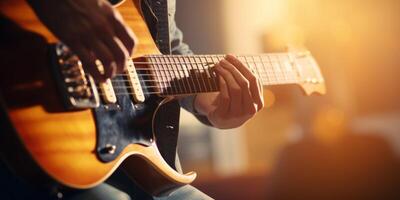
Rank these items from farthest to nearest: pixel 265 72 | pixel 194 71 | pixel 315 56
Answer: pixel 315 56 < pixel 265 72 < pixel 194 71

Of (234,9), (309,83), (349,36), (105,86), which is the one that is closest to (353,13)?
(349,36)

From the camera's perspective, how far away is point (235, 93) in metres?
1.19

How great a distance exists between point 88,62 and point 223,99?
47cm

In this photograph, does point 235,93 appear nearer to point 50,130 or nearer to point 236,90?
point 236,90

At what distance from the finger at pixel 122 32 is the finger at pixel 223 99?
0.38 meters

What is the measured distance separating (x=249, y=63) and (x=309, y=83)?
0.29 meters

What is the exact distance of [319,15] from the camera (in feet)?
12.7

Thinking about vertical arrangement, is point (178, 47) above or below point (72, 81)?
below

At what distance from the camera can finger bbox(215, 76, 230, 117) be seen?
1.19 meters

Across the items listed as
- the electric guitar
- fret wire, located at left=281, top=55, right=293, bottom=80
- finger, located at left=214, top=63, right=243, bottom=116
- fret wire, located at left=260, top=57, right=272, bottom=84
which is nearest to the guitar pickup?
the electric guitar

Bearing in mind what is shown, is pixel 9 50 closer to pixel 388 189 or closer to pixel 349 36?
pixel 388 189

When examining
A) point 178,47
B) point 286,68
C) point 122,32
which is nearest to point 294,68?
point 286,68

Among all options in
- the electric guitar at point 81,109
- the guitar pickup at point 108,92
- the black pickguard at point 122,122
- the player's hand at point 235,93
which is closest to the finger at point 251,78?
the player's hand at point 235,93

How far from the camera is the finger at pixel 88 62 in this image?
0.80m
